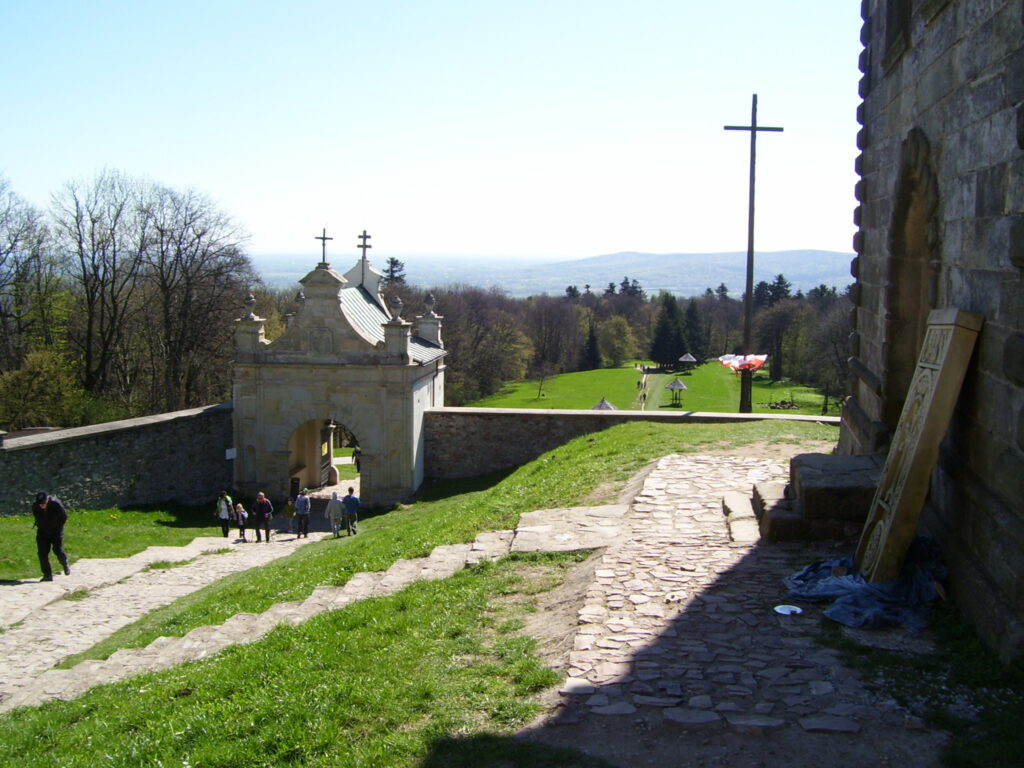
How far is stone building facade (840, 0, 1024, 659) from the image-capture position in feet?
16.5

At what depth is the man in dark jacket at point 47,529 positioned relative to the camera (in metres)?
13.4

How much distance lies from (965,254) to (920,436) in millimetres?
1357

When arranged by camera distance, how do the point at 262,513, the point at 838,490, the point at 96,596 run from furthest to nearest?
1. the point at 262,513
2. the point at 96,596
3. the point at 838,490

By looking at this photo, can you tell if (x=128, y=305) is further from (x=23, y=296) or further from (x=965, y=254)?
(x=965, y=254)

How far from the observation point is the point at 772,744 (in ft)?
14.6

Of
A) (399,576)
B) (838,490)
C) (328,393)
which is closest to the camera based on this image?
(838,490)

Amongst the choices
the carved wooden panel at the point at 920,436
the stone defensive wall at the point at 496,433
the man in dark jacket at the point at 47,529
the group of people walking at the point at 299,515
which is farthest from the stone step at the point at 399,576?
the stone defensive wall at the point at 496,433

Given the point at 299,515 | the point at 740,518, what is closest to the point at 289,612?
the point at 740,518

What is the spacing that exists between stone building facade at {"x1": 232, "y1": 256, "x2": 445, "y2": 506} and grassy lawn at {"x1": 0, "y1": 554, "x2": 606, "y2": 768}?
12.8 m

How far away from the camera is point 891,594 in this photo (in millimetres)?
6145

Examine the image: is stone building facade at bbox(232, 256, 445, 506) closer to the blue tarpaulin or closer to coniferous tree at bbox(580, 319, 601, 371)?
the blue tarpaulin

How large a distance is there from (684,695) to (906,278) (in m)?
5.57

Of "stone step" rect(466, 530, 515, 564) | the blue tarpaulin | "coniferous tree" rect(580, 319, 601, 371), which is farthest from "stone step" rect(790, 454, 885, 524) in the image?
"coniferous tree" rect(580, 319, 601, 371)

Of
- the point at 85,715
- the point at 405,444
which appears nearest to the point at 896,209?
the point at 85,715
